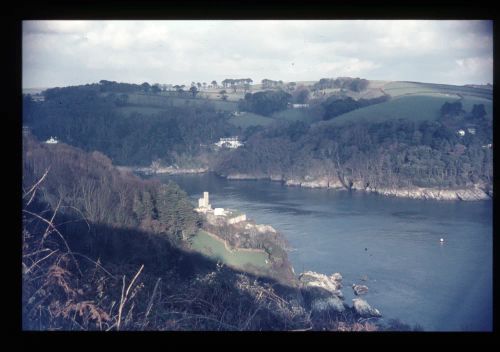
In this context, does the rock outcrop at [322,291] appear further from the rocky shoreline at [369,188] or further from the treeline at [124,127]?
the treeline at [124,127]

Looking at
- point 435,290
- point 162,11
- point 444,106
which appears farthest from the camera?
point 444,106

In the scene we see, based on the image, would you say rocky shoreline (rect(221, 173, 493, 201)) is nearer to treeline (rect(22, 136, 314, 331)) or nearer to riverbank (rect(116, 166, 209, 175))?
riverbank (rect(116, 166, 209, 175))

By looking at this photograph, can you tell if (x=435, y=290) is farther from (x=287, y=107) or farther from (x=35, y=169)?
(x=35, y=169)

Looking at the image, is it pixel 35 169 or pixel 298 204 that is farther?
pixel 298 204

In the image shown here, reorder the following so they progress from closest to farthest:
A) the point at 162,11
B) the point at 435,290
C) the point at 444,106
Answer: the point at 162,11, the point at 435,290, the point at 444,106

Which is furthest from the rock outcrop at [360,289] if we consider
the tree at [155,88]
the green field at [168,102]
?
the tree at [155,88]

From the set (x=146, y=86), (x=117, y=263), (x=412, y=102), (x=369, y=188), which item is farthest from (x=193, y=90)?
(x=412, y=102)

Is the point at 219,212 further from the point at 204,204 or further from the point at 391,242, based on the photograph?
the point at 391,242
